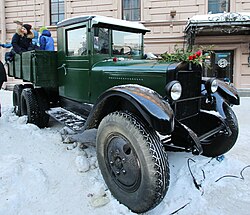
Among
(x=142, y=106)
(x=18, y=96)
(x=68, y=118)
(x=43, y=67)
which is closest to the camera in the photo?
(x=142, y=106)

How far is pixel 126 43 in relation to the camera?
4172 mm

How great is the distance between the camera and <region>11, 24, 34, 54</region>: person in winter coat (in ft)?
19.2

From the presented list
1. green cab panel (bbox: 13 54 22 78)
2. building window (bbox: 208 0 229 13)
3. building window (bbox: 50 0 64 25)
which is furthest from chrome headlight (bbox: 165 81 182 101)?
building window (bbox: 50 0 64 25)

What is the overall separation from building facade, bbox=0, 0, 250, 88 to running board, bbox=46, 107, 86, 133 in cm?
618

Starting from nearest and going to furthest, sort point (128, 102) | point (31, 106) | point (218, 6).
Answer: point (128, 102)
point (31, 106)
point (218, 6)

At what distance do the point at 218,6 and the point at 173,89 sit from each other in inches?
367

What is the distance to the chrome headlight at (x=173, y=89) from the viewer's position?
2.70 meters

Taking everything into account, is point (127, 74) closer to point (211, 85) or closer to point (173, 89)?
point (173, 89)

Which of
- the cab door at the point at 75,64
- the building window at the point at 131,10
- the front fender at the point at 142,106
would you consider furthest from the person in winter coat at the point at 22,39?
the building window at the point at 131,10

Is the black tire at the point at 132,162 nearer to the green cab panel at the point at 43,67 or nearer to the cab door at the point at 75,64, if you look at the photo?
the cab door at the point at 75,64

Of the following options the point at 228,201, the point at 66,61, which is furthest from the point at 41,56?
the point at 228,201

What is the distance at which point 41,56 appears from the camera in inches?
182

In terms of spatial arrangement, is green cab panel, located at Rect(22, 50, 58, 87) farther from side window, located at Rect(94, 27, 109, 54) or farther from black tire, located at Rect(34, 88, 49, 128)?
side window, located at Rect(94, 27, 109, 54)

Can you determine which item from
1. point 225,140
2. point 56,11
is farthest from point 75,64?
point 56,11
